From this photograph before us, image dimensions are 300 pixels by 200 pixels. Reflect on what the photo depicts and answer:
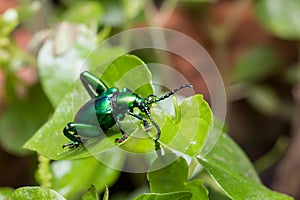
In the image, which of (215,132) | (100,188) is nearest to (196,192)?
(215,132)

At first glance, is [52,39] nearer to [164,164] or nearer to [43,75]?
[43,75]

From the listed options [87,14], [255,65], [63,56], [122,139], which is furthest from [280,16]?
[122,139]

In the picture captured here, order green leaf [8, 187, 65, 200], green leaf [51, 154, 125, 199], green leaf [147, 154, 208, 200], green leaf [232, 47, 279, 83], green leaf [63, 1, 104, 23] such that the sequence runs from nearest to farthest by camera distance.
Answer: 1. green leaf [8, 187, 65, 200]
2. green leaf [147, 154, 208, 200]
3. green leaf [51, 154, 125, 199]
4. green leaf [63, 1, 104, 23]
5. green leaf [232, 47, 279, 83]

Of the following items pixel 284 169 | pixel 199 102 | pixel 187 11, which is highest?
pixel 199 102

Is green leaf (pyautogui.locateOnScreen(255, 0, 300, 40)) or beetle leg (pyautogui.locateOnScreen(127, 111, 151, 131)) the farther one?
green leaf (pyautogui.locateOnScreen(255, 0, 300, 40))

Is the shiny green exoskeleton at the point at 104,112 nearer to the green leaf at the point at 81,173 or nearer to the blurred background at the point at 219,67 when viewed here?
the green leaf at the point at 81,173

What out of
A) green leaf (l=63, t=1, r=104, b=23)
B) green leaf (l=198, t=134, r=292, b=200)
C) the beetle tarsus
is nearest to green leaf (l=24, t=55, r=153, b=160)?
the beetle tarsus

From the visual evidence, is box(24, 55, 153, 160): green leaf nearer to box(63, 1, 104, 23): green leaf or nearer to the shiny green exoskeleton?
the shiny green exoskeleton
